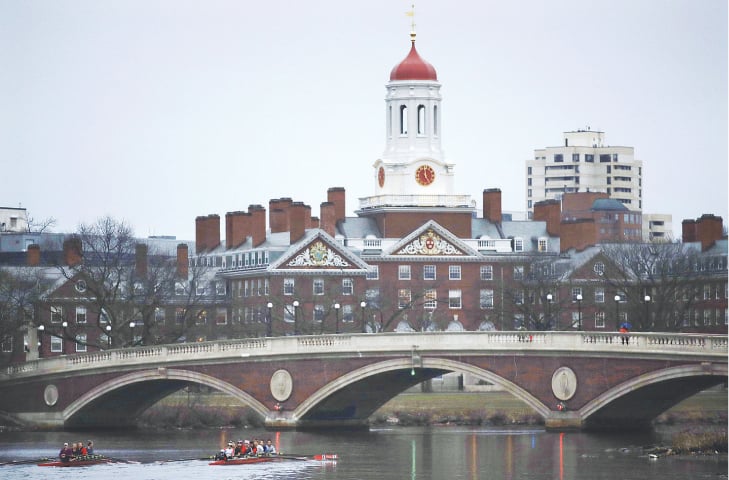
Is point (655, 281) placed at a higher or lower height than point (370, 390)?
higher

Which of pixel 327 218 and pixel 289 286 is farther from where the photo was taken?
pixel 327 218

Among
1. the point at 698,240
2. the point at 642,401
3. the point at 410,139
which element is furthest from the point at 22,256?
→ the point at 642,401

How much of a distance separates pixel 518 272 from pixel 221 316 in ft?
63.4

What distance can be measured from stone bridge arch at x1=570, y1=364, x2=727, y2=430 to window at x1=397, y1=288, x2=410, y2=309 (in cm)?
4788

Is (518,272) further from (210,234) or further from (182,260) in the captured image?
(210,234)

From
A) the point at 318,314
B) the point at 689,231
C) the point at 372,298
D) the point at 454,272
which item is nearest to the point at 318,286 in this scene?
the point at 372,298

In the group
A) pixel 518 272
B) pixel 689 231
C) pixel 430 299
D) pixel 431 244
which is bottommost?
pixel 430 299

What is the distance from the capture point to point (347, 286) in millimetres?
152125

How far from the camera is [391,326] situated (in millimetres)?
148250

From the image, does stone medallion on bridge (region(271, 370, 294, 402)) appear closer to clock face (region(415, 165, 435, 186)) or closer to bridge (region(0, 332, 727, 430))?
bridge (region(0, 332, 727, 430))

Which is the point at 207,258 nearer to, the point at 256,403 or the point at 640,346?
the point at 256,403

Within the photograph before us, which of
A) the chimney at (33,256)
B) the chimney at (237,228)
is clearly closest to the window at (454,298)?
the chimney at (237,228)

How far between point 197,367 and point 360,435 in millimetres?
7876

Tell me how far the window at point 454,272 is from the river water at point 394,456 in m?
49.4
